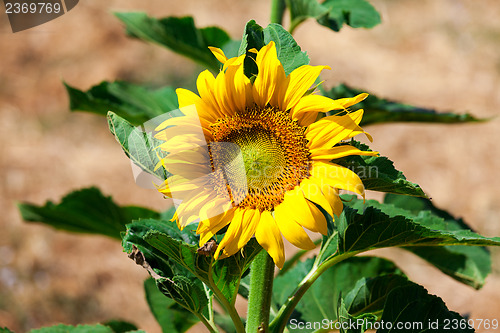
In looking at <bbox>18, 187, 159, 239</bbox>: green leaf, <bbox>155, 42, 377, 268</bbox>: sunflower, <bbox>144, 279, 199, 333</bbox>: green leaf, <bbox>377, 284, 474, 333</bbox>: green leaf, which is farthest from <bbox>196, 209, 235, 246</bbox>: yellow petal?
<bbox>18, 187, 159, 239</bbox>: green leaf

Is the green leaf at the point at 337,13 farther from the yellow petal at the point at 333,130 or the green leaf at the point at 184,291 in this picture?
the green leaf at the point at 184,291

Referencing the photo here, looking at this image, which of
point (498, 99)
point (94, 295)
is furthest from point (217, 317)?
point (498, 99)

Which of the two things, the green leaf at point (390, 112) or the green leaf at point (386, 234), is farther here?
the green leaf at point (390, 112)

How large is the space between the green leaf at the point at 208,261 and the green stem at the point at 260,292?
0.06 ft

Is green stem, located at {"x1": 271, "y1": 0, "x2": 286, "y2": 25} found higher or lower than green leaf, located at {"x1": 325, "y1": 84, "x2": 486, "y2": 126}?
higher

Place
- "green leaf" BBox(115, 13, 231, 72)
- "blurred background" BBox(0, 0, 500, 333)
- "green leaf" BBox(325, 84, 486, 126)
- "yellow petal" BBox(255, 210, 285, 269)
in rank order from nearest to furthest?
"yellow petal" BBox(255, 210, 285, 269)
"green leaf" BBox(325, 84, 486, 126)
"green leaf" BBox(115, 13, 231, 72)
"blurred background" BBox(0, 0, 500, 333)

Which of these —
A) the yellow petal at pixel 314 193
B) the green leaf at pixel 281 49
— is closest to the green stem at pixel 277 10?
the green leaf at pixel 281 49

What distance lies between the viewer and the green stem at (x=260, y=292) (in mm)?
577

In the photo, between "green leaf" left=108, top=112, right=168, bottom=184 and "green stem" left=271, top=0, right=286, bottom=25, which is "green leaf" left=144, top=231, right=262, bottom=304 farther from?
"green stem" left=271, top=0, right=286, bottom=25

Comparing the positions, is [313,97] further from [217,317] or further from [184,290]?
[217,317]

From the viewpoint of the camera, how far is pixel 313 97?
0.53 metres

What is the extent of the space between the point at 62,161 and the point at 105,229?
148cm

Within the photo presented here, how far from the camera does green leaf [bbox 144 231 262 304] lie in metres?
0.52

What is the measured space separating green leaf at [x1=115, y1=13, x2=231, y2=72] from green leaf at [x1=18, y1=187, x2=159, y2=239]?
299mm
